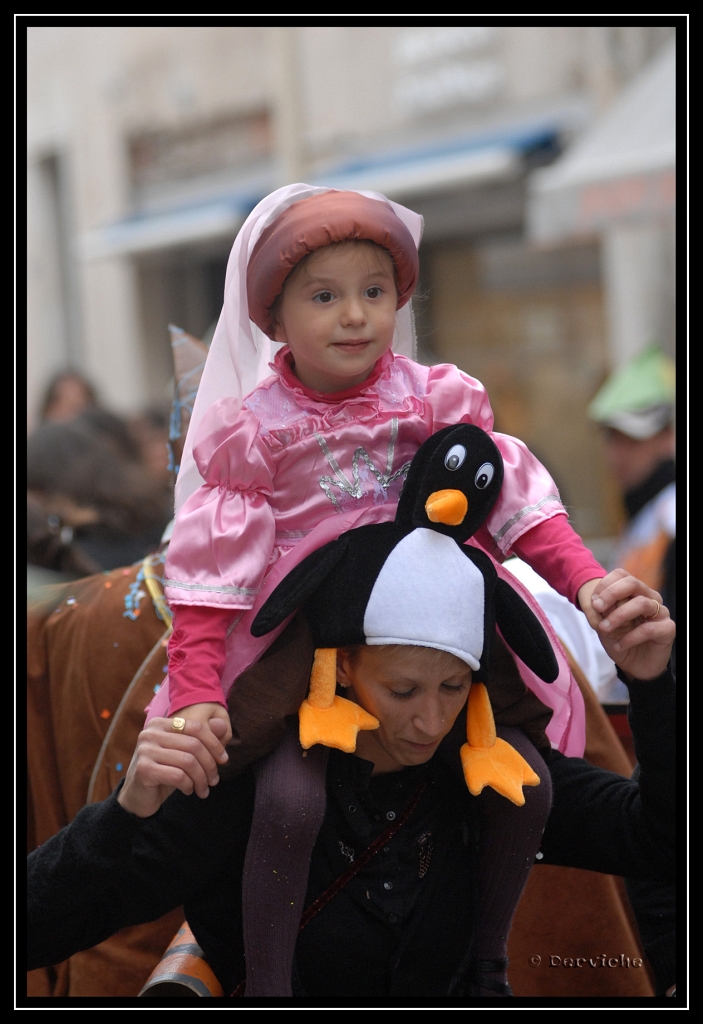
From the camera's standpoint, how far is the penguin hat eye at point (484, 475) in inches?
70.4

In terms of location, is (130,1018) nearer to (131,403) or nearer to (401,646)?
(401,646)

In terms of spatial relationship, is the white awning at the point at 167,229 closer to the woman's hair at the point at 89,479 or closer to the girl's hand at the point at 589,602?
the woman's hair at the point at 89,479

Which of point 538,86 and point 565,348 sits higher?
point 538,86

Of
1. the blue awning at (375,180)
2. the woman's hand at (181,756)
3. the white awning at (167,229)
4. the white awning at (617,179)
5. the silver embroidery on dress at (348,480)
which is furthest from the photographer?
the white awning at (167,229)

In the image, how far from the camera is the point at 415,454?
72.9 inches

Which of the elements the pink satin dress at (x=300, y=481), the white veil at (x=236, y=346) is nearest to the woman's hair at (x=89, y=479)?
the white veil at (x=236, y=346)

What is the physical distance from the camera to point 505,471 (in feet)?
6.38

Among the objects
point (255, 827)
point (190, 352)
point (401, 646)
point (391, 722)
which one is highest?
point (190, 352)

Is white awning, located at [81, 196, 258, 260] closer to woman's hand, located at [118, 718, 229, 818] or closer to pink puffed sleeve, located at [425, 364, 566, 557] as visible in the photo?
pink puffed sleeve, located at [425, 364, 566, 557]

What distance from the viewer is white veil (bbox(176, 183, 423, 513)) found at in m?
1.95

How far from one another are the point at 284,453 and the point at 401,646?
35 centimetres

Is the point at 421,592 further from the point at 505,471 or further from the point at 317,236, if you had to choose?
the point at 317,236

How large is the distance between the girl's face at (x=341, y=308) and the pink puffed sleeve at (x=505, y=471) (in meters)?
0.14
